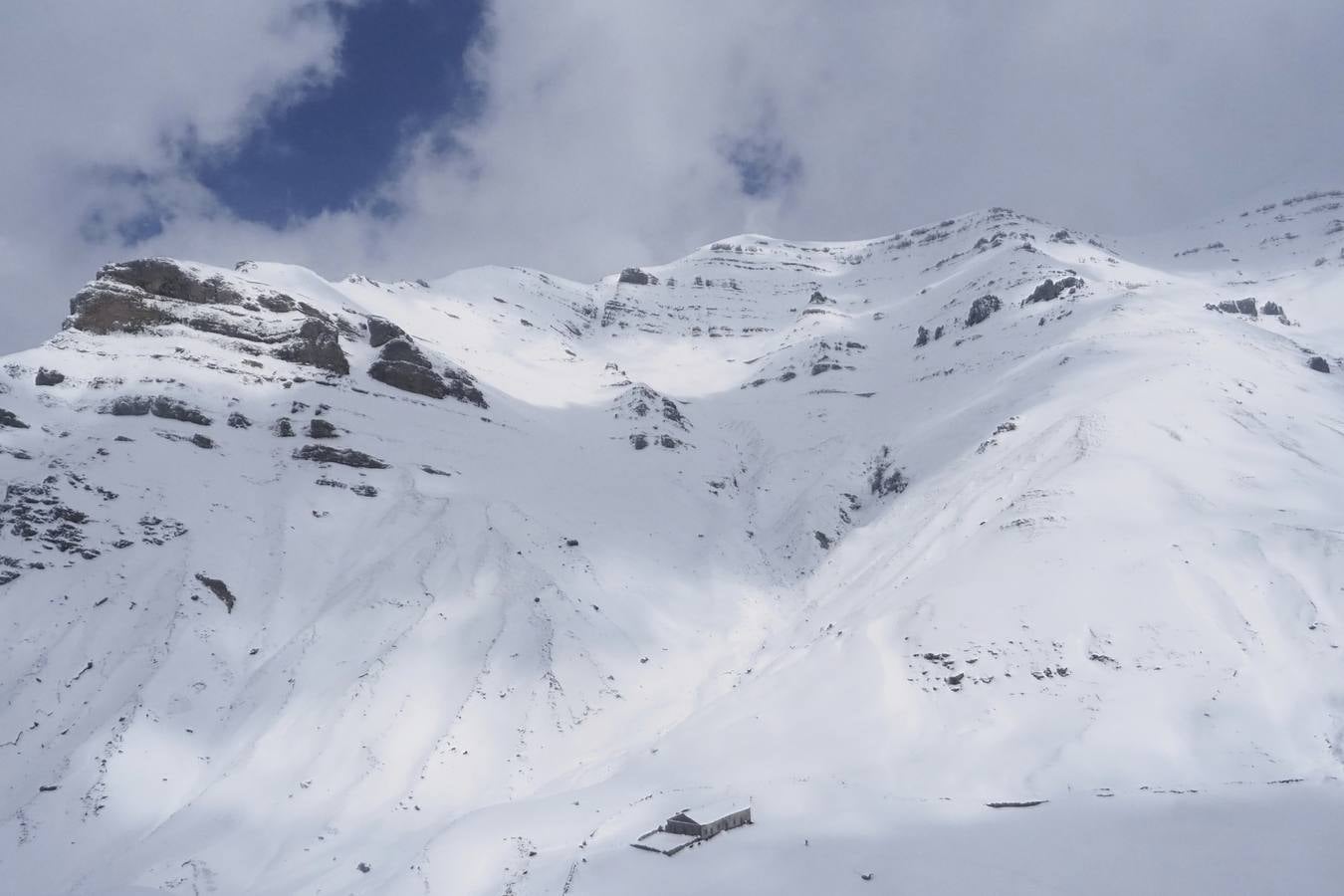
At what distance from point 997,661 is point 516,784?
22.6 m

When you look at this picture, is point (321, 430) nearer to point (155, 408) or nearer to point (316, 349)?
point (155, 408)

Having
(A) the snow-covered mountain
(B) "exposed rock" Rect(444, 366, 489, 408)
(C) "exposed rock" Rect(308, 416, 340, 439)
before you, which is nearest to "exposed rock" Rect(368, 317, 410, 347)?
(A) the snow-covered mountain

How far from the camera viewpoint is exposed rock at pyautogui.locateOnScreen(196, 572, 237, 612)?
3797cm

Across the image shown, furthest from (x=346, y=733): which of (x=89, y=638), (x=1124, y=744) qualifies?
(x=1124, y=744)

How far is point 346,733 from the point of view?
108 ft

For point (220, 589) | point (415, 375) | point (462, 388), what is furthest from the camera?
point (462, 388)

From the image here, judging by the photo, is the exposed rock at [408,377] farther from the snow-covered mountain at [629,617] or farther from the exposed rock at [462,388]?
the exposed rock at [462,388]

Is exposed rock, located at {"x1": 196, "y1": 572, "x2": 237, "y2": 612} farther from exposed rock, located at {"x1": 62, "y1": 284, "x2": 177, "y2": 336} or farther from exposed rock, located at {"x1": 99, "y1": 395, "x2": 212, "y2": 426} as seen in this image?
exposed rock, located at {"x1": 62, "y1": 284, "x2": 177, "y2": 336}

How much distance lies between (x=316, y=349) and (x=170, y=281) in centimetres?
1354

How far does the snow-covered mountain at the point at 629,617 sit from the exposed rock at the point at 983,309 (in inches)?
747

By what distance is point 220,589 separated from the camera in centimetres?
3825

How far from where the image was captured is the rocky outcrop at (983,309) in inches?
3639

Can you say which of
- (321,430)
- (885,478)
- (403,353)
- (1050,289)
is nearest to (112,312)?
(321,430)

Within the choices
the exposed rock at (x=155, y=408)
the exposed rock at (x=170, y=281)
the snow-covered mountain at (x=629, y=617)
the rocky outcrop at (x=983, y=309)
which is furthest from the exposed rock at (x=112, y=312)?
the rocky outcrop at (x=983, y=309)
